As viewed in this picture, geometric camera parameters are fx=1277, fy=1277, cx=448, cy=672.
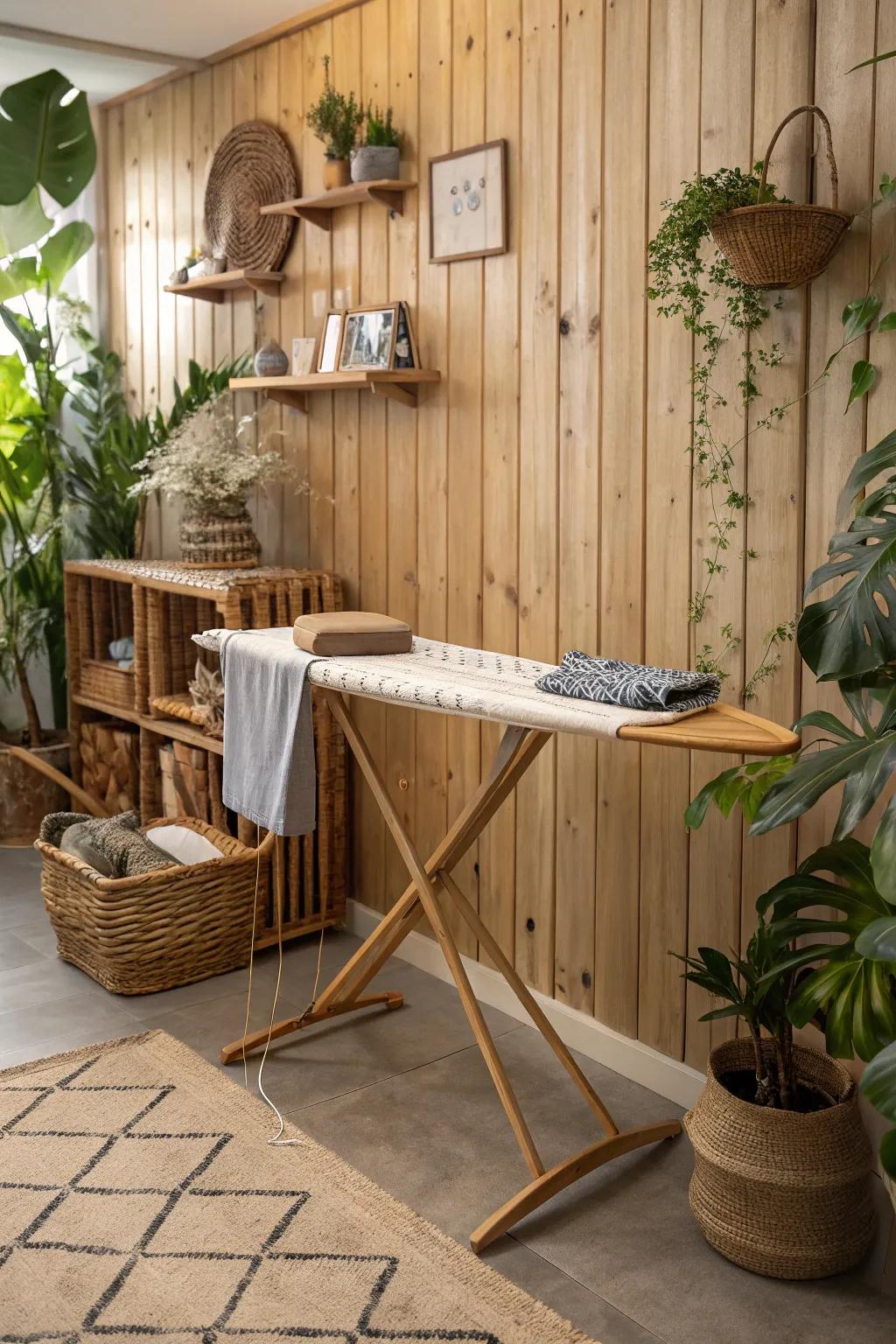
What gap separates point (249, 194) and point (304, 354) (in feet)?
2.00

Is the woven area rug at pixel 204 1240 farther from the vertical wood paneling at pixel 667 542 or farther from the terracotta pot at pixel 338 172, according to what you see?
the terracotta pot at pixel 338 172

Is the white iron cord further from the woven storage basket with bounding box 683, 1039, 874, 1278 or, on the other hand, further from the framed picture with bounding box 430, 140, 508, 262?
the framed picture with bounding box 430, 140, 508, 262

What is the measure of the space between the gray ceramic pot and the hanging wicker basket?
4.04ft

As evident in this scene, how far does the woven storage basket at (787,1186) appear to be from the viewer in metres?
2.09

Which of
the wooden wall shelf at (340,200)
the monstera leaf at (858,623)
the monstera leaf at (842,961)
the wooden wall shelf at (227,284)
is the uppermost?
the wooden wall shelf at (340,200)

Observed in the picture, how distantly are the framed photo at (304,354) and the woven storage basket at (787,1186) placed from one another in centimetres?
220

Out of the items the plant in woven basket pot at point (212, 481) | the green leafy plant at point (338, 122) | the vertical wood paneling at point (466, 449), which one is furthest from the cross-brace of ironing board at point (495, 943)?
the green leafy plant at point (338, 122)

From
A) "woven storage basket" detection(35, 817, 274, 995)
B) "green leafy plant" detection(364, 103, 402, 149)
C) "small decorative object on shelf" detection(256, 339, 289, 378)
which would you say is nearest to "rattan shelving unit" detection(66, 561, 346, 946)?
"woven storage basket" detection(35, 817, 274, 995)

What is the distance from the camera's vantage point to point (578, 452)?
9.18 ft

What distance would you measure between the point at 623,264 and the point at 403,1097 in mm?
1811

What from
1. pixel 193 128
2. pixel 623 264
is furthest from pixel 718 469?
pixel 193 128

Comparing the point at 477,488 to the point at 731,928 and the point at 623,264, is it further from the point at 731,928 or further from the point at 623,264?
the point at 731,928

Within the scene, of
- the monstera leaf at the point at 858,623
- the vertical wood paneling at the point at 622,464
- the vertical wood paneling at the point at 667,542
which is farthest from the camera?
the vertical wood paneling at the point at 622,464

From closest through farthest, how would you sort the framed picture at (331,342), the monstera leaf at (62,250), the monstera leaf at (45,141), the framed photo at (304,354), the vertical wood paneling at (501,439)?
the vertical wood paneling at (501,439)
the framed picture at (331,342)
the framed photo at (304,354)
the monstera leaf at (45,141)
the monstera leaf at (62,250)
